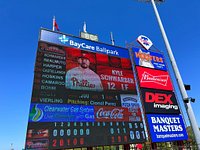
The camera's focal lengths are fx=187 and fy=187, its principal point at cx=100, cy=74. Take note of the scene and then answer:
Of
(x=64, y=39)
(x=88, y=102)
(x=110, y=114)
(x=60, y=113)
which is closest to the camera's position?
(x=60, y=113)

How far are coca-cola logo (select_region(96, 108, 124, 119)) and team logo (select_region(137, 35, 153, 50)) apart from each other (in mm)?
7067

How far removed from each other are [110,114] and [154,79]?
18.2 feet

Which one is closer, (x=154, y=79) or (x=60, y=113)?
(x=60, y=113)

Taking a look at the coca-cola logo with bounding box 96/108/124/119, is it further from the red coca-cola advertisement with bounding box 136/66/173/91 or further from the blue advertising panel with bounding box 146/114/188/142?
the red coca-cola advertisement with bounding box 136/66/173/91

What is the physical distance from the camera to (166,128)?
1193 centimetres

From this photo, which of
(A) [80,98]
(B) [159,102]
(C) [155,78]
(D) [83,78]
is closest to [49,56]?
(D) [83,78]

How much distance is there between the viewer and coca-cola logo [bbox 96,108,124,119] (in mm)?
9734

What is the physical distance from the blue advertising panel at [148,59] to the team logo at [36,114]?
8143 mm

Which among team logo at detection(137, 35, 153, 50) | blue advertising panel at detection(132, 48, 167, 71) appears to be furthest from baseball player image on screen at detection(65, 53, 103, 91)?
team logo at detection(137, 35, 153, 50)

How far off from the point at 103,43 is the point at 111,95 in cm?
404

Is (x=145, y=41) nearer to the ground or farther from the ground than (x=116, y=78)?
farther from the ground

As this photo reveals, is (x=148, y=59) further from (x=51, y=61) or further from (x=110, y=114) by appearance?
(x=51, y=61)

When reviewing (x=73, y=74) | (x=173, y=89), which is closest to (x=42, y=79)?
(x=73, y=74)

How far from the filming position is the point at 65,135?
321 inches
